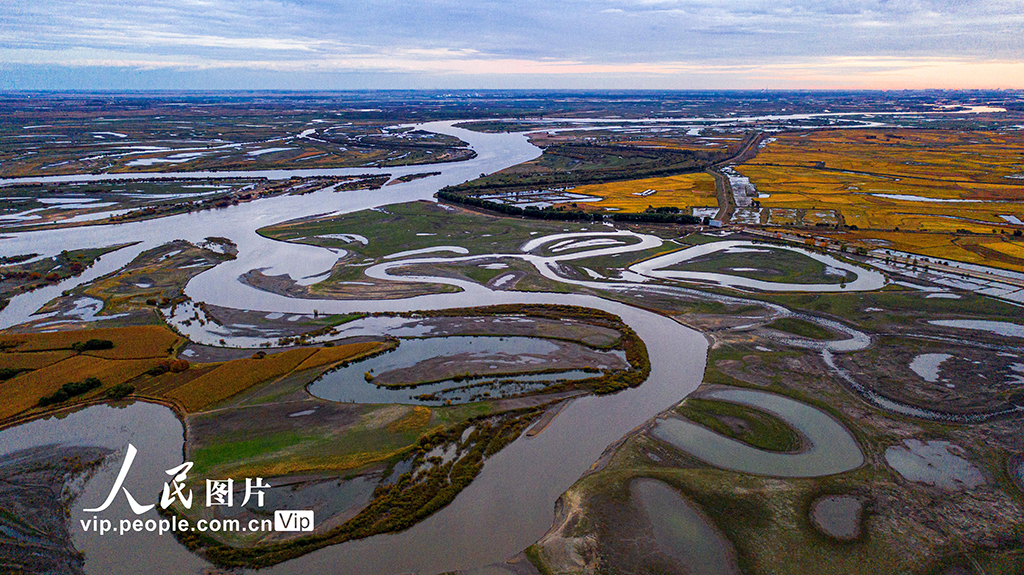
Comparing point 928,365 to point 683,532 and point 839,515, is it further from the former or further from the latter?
point 683,532

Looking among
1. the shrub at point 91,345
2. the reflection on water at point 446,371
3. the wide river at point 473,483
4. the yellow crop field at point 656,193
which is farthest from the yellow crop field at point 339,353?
the yellow crop field at point 656,193

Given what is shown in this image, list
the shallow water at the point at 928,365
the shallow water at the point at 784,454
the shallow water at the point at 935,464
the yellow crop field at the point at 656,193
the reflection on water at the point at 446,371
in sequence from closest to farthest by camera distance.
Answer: the shallow water at the point at 935,464
the shallow water at the point at 784,454
the reflection on water at the point at 446,371
the shallow water at the point at 928,365
the yellow crop field at the point at 656,193

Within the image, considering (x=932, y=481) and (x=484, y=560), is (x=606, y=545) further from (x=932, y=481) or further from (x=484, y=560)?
(x=932, y=481)

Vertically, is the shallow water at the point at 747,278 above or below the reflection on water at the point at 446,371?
above

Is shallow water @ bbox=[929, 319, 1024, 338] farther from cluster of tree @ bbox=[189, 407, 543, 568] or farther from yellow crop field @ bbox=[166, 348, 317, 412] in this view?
yellow crop field @ bbox=[166, 348, 317, 412]

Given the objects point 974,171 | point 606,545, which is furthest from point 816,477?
point 974,171

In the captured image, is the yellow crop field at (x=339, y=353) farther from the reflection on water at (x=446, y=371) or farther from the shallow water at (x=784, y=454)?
the shallow water at (x=784, y=454)
